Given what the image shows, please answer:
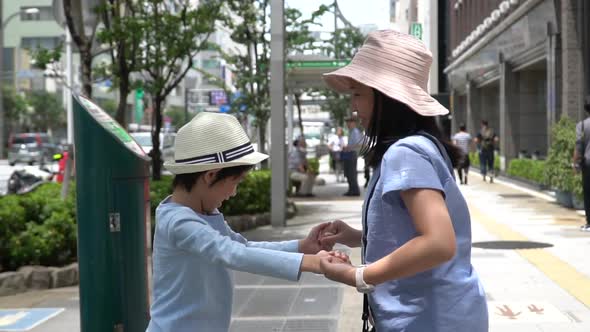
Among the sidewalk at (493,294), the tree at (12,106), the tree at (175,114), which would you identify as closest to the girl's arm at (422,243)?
the sidewalk at (493,294)

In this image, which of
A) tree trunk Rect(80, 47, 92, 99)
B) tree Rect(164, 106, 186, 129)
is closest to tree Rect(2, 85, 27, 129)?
tree Rect(164, 106, 186, 129)

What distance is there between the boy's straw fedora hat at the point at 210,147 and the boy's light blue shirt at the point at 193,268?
0.46 feet

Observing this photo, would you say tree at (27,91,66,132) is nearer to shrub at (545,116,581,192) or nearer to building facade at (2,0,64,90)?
building facade at (2,0,64,90)

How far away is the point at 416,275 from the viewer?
235cm

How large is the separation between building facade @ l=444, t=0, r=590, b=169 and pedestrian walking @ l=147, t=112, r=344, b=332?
61.0ft

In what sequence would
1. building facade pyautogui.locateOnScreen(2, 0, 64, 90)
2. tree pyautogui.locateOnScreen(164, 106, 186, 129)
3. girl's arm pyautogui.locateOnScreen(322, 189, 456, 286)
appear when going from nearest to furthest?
girl's arm pyautogui.locateOnScreen(322, 189, 456, 286) → building facade pyautogui.locateOnScreen(2, 0, 64, 90) → tree pyautogui.locateOnScreen(164, 106, 186, 129)

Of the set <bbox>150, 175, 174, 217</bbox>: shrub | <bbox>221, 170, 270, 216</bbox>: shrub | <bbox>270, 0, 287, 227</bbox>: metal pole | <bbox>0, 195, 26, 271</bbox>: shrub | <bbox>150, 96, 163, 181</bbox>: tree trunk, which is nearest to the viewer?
<bbox>0, 195, 26, 271</bbox>: shrub

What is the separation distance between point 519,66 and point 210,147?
84.7ft

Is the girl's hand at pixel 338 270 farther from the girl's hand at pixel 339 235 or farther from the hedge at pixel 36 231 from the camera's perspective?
the hedge at pixel 36 231

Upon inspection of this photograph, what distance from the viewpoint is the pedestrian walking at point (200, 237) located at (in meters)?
2.74

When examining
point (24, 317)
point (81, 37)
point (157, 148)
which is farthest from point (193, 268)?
point (157, 148)

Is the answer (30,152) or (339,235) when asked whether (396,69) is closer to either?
(339,235)

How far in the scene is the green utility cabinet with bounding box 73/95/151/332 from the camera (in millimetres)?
4852

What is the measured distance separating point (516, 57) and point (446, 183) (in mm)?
25489
